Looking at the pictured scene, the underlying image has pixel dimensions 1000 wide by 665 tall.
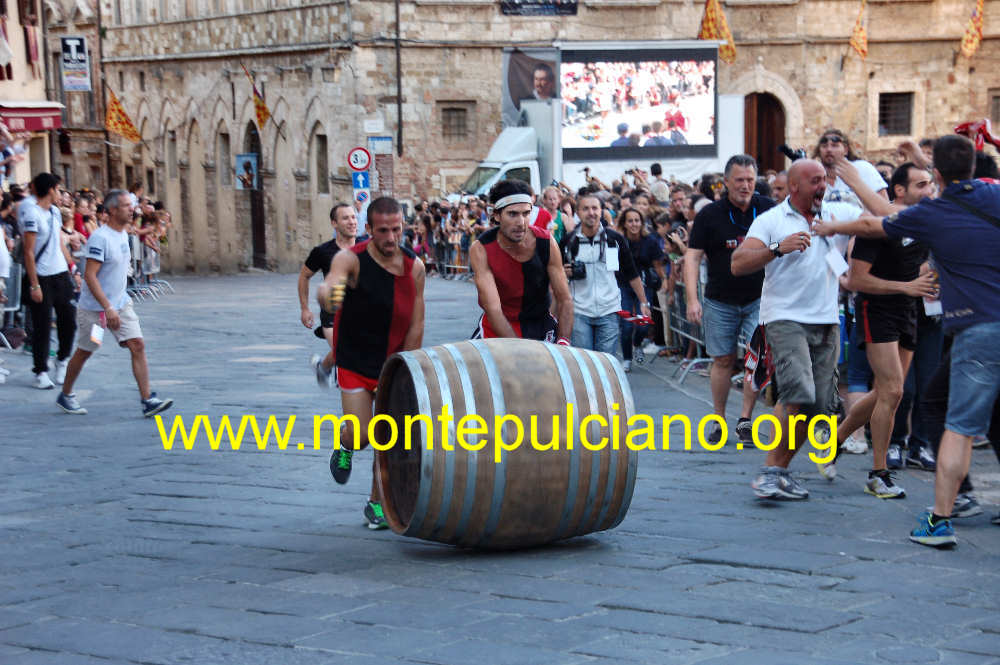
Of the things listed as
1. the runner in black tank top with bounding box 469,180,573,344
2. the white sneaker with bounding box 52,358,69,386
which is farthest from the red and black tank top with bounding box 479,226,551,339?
the white sneaker with bounding box 52,358,69,386

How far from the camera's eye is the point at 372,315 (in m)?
7.36

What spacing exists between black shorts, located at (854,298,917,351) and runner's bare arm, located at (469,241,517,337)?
1.86 metres

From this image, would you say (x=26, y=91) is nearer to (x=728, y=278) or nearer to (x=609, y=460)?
(x=728, y=278)

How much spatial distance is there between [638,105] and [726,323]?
22.4 metres

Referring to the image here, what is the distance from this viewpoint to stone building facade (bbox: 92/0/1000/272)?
1373 inches

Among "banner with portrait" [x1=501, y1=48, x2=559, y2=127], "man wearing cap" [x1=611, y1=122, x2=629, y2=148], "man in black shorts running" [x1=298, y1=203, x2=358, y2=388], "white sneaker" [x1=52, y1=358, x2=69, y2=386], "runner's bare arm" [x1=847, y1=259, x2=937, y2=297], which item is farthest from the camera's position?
"banner with portrait" [x1=501, y1=48, x2=559, y2=127]

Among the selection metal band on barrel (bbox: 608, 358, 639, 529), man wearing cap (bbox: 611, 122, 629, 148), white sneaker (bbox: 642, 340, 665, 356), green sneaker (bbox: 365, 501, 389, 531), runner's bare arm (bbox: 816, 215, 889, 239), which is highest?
man wearing cap (bbox: 611, 122, 629, 148)

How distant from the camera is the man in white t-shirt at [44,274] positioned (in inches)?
503

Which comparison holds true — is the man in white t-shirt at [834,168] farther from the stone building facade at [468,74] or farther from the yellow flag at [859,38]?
the yellow flag at [859,38]

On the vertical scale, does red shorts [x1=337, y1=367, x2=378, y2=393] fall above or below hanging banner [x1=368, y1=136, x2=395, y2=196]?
below

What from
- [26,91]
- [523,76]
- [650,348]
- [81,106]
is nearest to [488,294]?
[650,348]

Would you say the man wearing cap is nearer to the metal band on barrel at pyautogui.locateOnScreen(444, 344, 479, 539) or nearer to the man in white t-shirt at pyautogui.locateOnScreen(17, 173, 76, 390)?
the man in white t-shirt at pyautogui.locateOnScreen(17, 173, 76, 390)

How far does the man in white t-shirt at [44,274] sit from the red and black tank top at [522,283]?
20.0 feet

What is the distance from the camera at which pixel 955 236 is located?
6645 mm
